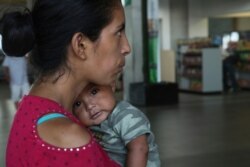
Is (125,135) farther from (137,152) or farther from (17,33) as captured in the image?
(17,33)

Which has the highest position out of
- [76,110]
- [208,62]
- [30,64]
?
[30,64]

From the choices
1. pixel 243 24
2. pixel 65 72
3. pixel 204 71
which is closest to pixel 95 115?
pixel 65 72

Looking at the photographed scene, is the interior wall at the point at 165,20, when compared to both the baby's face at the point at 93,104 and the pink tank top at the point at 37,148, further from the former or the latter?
the pink tank top at the point at 37,148

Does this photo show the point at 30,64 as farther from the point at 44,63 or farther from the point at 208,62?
the point at 208,62

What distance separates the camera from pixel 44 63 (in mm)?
958

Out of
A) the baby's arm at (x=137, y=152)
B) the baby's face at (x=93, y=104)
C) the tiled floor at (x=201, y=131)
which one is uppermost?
the baby's face at (x=93, y=104)

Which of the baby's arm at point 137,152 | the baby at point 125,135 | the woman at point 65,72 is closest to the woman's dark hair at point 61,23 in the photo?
the woman at point 65,72

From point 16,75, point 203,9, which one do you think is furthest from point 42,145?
point 203,9

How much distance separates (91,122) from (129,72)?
32.9 ft

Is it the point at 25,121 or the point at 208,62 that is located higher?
the point at 25,121

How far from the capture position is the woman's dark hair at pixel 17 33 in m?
0.96

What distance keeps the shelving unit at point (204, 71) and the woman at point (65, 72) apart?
12843mm

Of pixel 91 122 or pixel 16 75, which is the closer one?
pixel 91 122

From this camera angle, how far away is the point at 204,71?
13.6m
